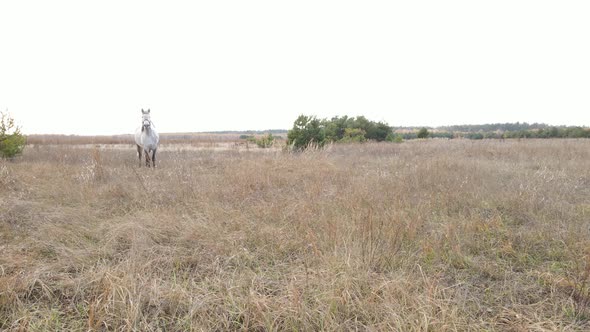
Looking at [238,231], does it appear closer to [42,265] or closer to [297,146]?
[42,265]

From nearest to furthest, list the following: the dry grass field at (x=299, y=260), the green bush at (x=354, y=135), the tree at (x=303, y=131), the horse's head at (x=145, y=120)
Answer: the dry grass field at (x=299, y=260) → the horse's head at (x=145, y=120) → the tree at (x=303, y=131) → the green bush at (x=354, y=135)

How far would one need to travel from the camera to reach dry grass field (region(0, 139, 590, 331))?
2.05m

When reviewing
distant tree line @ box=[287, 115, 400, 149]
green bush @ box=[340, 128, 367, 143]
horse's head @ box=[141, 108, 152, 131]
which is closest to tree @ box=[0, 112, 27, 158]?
horse's head @ box=[141, 108, 152, 131]

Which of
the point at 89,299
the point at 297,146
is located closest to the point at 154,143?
the point at 297,146

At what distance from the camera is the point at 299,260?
9.29 feet

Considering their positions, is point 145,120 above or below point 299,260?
above

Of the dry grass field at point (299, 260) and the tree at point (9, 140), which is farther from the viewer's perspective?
the tree at point (9, 140)

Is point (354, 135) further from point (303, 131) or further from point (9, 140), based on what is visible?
point (9, 140)

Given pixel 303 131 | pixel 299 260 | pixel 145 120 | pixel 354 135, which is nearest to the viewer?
pixel 299 260

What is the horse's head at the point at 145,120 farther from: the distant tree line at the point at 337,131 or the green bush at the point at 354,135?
the green bush at the point at 354,135

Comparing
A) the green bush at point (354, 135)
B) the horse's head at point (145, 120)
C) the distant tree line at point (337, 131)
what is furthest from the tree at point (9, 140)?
the green bush at point (354, 135)

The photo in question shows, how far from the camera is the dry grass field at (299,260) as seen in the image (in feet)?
6.72

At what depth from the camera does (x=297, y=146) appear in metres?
16.6

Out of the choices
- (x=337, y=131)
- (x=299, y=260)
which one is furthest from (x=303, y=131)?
(x=299, y=260)
